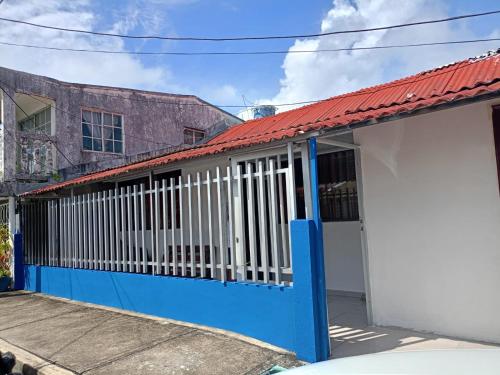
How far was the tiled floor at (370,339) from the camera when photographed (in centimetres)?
414

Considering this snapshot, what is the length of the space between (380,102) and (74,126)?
431 inches

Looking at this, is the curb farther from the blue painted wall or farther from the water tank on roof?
the water tank on roof

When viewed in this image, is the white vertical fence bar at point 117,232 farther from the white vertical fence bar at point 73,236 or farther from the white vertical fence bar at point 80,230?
the white vertical fence bar at point 73,236

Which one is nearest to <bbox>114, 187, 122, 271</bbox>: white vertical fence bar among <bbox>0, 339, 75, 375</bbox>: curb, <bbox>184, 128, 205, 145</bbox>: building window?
<bbox>0, 339, 75, 375</bbox>: curb

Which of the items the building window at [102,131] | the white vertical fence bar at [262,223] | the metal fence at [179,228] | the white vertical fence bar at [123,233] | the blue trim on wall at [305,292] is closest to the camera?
the blue trim on wall at [305,292]

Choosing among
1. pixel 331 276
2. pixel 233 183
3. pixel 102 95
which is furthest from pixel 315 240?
pixel 102 95

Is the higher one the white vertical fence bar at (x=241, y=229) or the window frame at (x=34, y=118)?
the window frame at (x=34, y=118)

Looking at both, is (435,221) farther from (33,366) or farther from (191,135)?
(191,135)

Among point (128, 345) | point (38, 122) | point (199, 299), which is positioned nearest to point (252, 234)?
point (199, 299)

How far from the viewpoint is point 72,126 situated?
13195mm

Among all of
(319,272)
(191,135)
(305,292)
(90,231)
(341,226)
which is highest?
(191,135)

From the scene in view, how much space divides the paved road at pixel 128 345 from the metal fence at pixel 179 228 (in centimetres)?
76

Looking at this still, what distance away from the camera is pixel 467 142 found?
429 centimetres

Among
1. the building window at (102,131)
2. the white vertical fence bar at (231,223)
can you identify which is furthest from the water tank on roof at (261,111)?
the white vertical fence bar at (231,223)
